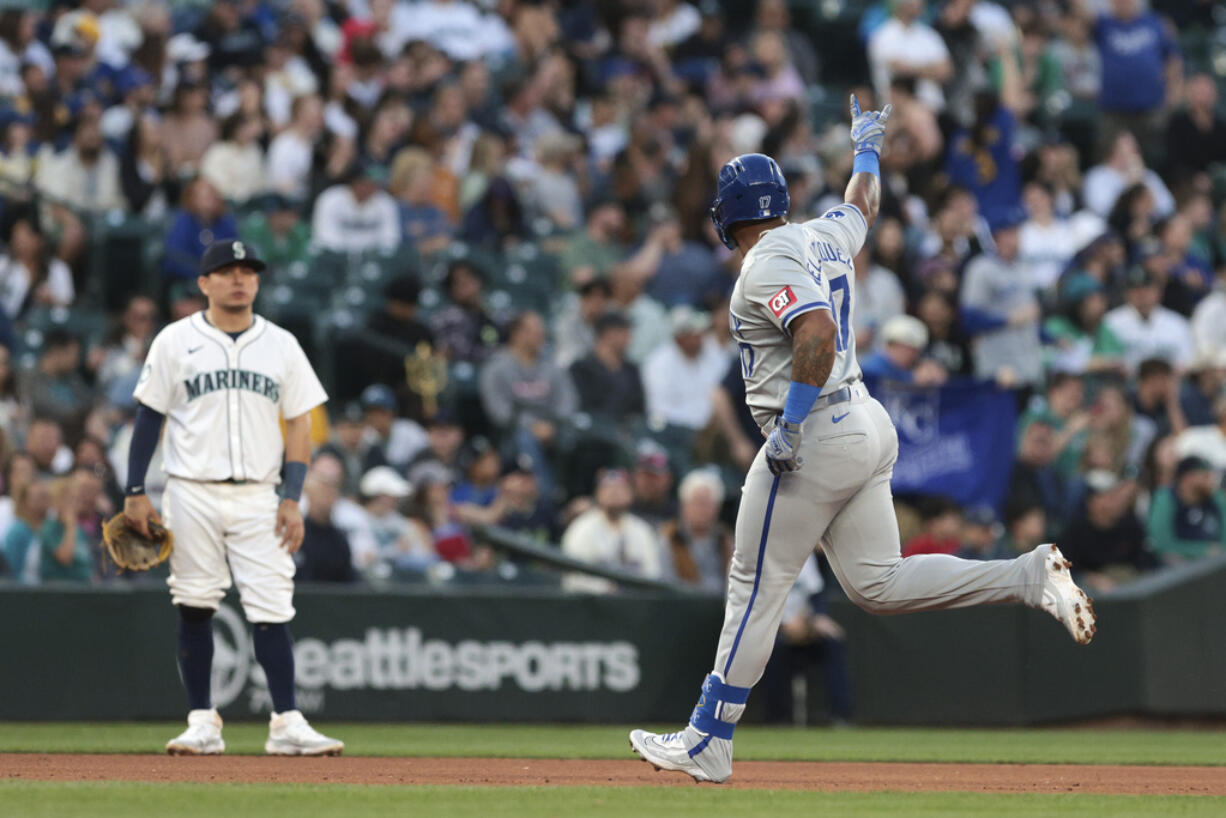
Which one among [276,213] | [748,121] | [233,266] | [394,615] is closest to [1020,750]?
[394,615]

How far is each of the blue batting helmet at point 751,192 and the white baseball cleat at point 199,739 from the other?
10.1 feet

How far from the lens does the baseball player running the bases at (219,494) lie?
793 cm

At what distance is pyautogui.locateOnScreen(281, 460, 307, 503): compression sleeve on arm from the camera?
803cm

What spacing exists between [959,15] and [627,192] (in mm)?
4282

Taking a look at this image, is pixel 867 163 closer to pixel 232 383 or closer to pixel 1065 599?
pixel 1065 599

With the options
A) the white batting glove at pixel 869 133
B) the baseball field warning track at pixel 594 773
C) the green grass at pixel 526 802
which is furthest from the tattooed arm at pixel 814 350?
the baseball field warning track at pixel 594 773

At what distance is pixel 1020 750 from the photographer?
9359 millimetres

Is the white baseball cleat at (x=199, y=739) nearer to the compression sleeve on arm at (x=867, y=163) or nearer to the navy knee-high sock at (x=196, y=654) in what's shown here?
the navy knee-high sock at (x=196, y=654)

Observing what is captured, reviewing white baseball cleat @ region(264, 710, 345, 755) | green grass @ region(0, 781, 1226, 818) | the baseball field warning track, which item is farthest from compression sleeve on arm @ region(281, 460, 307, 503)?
green grass @ region(0, 781, 1226, 818)

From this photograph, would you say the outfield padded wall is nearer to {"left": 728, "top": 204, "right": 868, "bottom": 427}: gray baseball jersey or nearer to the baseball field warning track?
the baseball field warning track

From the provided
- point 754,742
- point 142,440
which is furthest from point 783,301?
point 754,742

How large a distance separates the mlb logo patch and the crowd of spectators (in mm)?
4713

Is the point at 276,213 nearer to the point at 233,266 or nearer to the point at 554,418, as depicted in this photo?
the point at 554,418

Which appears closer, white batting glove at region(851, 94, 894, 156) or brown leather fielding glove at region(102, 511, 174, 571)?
white batting glove at region(851, 94, 894, 156)
